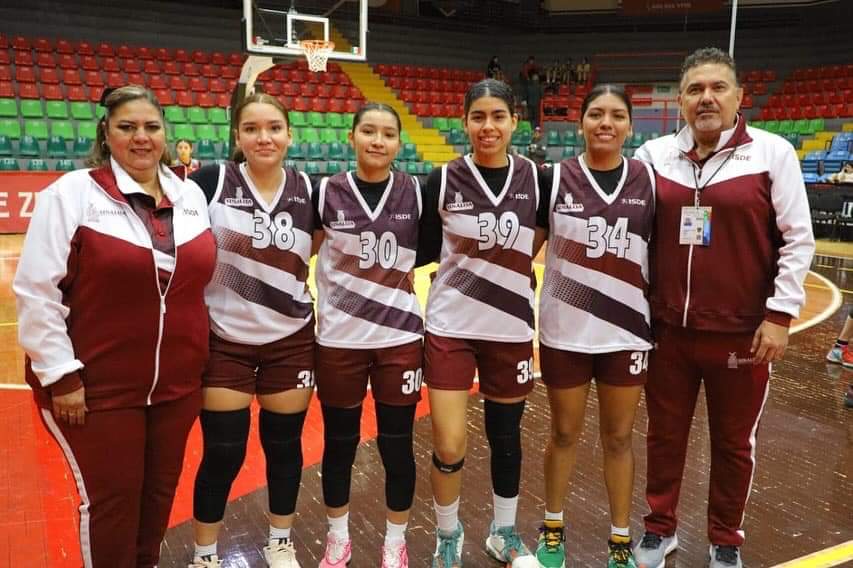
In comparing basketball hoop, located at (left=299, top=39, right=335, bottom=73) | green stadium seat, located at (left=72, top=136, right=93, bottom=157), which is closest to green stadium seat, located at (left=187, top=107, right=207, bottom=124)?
green stadium seat, located at (left=72, top=136, right=93, bottom=157)

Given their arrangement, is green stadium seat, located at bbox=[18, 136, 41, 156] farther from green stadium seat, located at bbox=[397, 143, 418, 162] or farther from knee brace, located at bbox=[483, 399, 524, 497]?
knee brace, located at bbox=[483, 399, 524, 497]

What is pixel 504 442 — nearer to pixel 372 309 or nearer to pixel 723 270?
pixel 372 309

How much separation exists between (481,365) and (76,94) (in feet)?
46.9

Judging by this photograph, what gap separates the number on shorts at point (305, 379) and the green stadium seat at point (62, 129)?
12.7m

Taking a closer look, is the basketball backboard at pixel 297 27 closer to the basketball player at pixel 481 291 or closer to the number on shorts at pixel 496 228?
the basketball player at pixel 481 291

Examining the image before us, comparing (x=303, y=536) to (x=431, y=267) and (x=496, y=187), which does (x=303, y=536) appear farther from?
(x=431, y=267)

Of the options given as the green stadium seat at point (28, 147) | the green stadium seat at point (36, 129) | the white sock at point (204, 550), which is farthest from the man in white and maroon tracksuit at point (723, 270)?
the green stadium seat at point (36, 129)

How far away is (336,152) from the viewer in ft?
48.9

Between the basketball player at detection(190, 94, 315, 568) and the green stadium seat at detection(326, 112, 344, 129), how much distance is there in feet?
45.6

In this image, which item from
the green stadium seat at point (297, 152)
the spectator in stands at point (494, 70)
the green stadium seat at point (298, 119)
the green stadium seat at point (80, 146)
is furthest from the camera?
the spectator in stands at point (494, 70)

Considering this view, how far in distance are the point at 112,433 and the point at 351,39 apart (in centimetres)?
1029

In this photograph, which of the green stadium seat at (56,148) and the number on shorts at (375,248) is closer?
the number on shorts at (375,248)

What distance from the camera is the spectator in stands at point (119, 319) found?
Answer: 1952 mm

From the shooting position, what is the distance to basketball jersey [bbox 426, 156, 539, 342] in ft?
8.34
